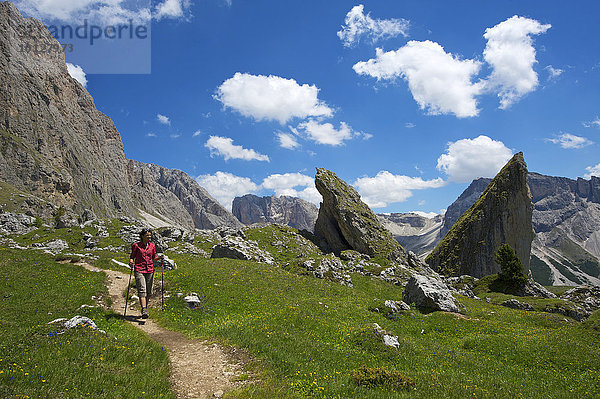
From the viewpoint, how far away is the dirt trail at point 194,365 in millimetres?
10501

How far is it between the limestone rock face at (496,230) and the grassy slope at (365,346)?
86.8 meters

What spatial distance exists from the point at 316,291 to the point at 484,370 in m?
17.8

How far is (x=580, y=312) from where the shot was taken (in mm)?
42312

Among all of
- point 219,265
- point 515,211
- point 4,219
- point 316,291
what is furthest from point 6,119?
point 515,211

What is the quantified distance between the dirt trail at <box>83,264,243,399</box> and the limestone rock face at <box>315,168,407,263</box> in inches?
2472

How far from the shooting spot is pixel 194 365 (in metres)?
12.5

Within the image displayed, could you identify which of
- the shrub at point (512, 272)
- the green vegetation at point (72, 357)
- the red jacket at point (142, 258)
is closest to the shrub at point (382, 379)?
the green vegetation at point (72, 357)

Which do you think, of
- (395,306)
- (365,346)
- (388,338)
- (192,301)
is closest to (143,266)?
(192,301)

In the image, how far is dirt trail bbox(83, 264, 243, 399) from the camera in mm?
10501

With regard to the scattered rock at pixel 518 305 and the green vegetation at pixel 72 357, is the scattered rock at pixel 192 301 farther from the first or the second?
the scattered rock at pixel 518 305

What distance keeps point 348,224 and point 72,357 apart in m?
73.6

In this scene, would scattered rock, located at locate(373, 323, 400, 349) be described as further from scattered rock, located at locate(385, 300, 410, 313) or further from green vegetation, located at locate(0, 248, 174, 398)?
green vegetation, located at locate(0, 248, 174, 398)

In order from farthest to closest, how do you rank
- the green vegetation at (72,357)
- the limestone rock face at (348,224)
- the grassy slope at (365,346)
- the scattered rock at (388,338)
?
the limestone rock face at (348,224), the scattered rock at (388,338), the grassy slope at (365,346), the green vegetation at (72,357)

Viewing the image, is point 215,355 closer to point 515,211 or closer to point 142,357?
point 142,357
